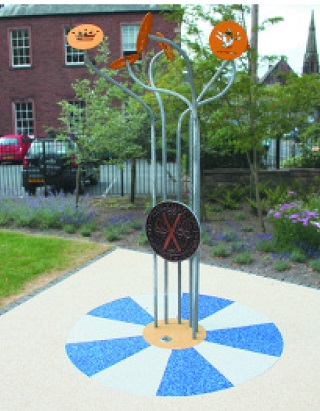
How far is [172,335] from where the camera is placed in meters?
4.34

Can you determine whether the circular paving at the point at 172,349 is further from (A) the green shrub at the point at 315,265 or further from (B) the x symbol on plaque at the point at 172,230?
(A) the green shrub at the point at 315,265

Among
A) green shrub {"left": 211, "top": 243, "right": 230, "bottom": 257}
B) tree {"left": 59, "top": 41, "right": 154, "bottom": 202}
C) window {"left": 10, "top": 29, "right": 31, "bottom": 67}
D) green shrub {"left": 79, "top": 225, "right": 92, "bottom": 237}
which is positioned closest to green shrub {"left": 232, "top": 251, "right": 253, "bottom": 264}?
green shrub {"left": 211, "top": 243, "right": 230, "bottom": 257}

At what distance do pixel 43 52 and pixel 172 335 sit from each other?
77.4 feet

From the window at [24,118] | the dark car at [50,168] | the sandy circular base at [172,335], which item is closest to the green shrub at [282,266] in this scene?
the sandy circular base at [172,335]

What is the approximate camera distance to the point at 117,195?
12875 millimetres

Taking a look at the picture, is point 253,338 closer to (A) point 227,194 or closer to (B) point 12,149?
(A) point 227,194

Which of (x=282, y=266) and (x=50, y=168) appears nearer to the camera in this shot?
(x=282, y=266)

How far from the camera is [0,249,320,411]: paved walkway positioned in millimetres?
3303

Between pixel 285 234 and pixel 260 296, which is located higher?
pixel 285 234

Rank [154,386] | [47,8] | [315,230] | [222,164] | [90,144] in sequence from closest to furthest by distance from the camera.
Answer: [154,386] < [315,230] < [90,144] < [222,164] < [47,8]

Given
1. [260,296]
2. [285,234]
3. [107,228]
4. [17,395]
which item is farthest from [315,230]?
[17,395]

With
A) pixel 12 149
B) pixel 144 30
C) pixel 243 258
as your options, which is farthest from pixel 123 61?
pixel 12 149

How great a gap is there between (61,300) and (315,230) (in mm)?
3996

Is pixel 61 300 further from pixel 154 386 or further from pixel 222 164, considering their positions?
pixel 222 164
